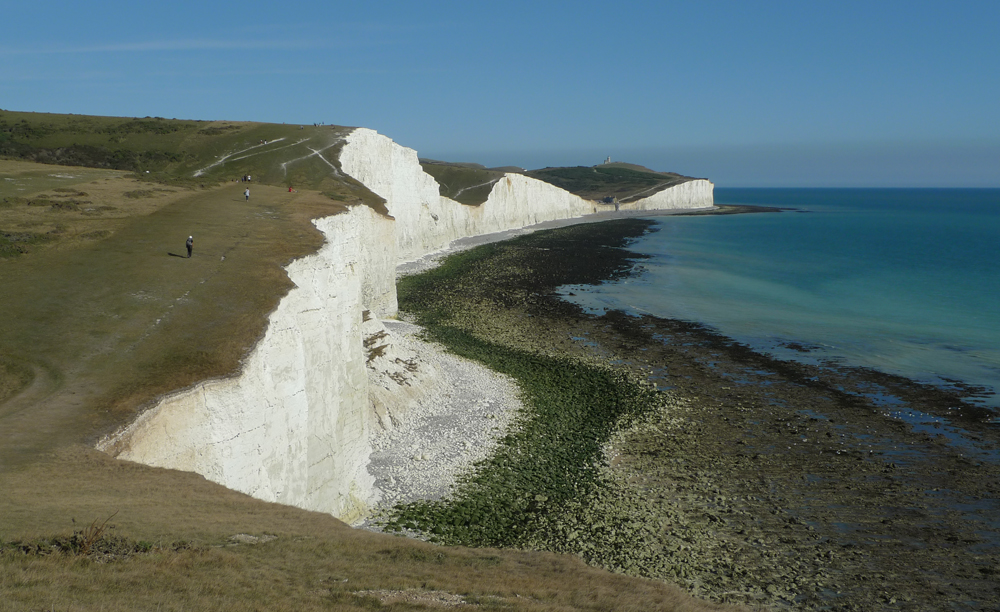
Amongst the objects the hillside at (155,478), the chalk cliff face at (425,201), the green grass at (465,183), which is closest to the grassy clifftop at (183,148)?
the chalk cliff face at (425,201)

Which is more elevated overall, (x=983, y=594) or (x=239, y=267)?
(x=239, y=267)

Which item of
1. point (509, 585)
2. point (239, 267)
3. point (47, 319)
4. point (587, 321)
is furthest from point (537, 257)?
point (509, 585)

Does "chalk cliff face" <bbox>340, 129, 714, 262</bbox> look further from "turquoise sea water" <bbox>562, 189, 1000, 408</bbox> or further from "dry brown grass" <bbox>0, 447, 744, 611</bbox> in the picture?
"dry brown grass" <bbox>0, 447, 744, 611</bbox>

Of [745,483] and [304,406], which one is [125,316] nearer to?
[304,406]

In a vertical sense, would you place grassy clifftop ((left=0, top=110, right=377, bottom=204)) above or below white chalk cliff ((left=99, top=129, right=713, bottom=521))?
above

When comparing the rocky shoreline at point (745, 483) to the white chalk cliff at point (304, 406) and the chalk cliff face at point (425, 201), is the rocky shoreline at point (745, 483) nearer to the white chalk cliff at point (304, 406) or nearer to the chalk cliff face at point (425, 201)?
the white chalk cliff at point (304, 406)

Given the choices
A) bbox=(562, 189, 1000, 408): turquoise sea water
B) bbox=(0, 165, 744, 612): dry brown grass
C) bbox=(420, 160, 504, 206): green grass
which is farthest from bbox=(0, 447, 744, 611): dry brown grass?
bbox=(420, 160, 504, 206): green grass

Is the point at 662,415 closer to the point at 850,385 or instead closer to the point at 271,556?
the point at 850,385
